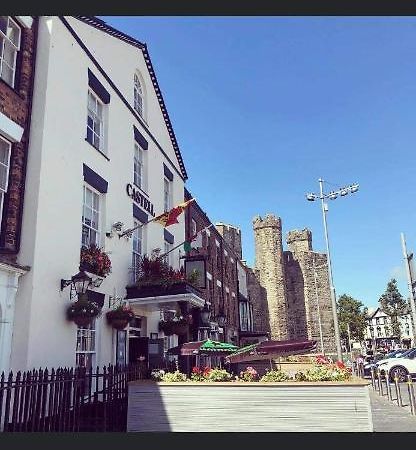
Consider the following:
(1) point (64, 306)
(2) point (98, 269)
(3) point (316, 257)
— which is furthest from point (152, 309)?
(3) point (316, 257)

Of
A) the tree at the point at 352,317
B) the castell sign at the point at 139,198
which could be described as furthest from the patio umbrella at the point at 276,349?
the tree at the point at 352,317

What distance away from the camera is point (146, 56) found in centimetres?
1719

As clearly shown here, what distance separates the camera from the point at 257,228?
43188mm

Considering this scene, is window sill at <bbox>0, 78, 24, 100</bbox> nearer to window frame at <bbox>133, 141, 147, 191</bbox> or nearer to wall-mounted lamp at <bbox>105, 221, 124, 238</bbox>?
wall-mounted lamp at <bbox>105, 221, 124, 238</bbox>

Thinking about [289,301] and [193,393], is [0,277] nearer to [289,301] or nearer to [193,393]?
[193,393]

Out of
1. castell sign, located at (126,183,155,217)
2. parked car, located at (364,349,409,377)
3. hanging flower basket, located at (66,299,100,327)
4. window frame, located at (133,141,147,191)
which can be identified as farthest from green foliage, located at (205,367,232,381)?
parked car, located at (364,349,409,377)

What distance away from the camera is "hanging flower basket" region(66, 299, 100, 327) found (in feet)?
30.6

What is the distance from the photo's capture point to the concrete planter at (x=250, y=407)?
7543mm

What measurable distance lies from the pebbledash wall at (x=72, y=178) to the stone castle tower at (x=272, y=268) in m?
26.6

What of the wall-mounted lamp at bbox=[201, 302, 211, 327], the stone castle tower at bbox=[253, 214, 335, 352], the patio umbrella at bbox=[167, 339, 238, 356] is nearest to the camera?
the patio umbrella at bbox=[167, 339, 238, 356]

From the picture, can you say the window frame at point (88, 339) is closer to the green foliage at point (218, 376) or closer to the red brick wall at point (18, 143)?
the red brick wall at point (18, 143)

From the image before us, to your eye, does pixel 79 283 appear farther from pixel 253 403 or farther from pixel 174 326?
pixel 174 326

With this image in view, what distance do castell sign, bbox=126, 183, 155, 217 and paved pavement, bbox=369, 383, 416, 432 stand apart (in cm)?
911

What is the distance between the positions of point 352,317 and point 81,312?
177ft
